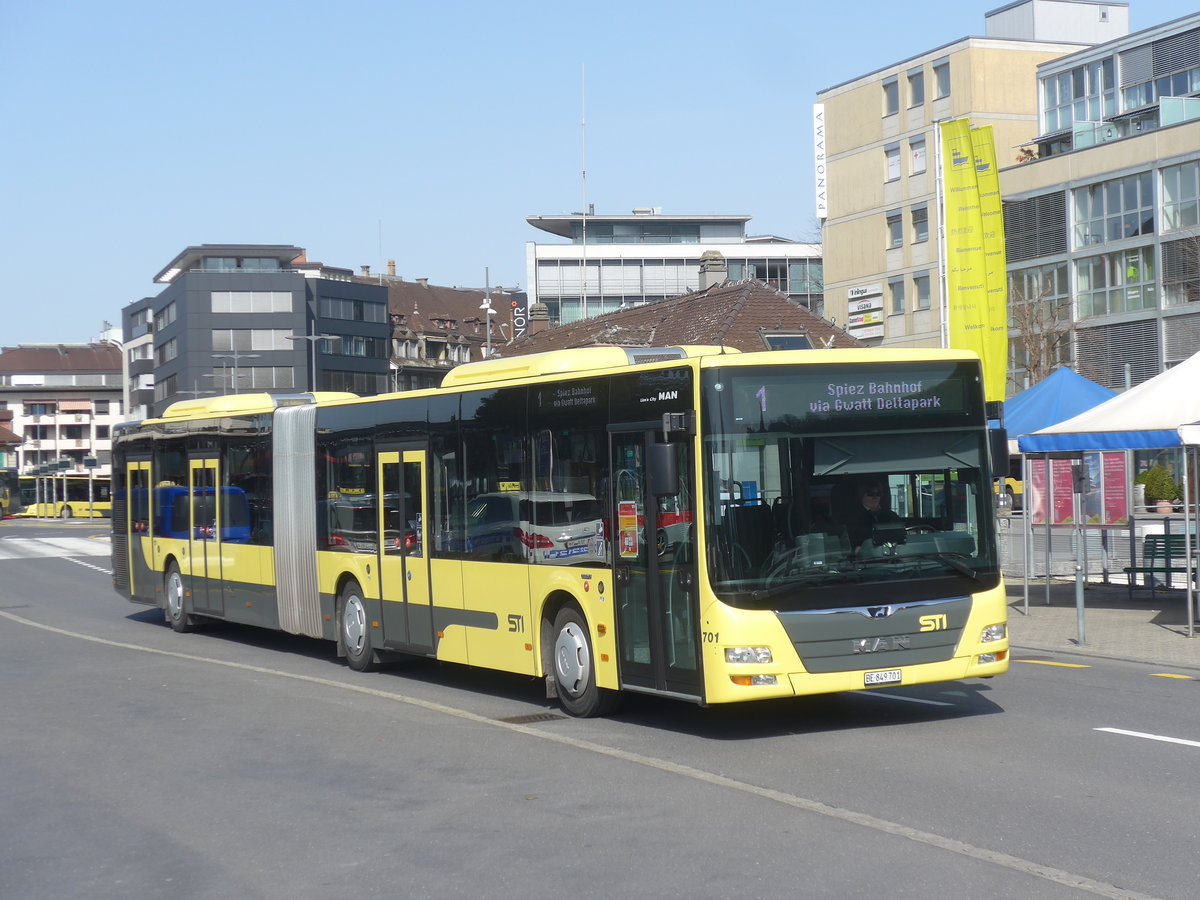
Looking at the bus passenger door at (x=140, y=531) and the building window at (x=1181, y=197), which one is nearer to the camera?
the bus passenger door at (x=140, y=531)

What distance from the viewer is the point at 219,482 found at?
64.2ft

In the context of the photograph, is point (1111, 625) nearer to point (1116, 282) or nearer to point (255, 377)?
point (1116, 282)

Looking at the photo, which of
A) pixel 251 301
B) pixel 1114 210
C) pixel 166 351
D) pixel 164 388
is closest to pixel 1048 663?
pixel 1114 210

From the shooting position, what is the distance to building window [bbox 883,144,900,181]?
231ft

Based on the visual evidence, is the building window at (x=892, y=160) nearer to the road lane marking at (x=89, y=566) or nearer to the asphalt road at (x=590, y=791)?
the road lane marking at (x=89, y=566)

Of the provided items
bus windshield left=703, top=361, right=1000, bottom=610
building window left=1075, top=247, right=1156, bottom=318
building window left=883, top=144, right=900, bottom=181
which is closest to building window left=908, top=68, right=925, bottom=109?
building window left=883, top=144, right=900, bottom=181

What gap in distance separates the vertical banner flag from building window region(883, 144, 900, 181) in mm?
47766

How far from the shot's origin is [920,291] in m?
69.6

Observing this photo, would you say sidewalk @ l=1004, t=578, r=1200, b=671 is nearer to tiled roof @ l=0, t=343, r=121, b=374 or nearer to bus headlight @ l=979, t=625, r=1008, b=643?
bus headlight @ l=979, t=625, r=1008, b=643

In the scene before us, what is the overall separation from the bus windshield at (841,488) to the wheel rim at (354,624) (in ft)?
21.0

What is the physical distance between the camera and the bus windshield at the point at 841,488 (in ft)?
34.7

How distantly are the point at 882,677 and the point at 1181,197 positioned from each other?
5029cm

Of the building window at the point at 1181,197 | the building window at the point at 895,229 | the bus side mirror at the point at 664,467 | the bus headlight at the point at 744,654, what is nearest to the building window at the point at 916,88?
the building window at the point at 895,229

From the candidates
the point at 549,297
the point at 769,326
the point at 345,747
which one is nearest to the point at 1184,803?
the point at 345,747
